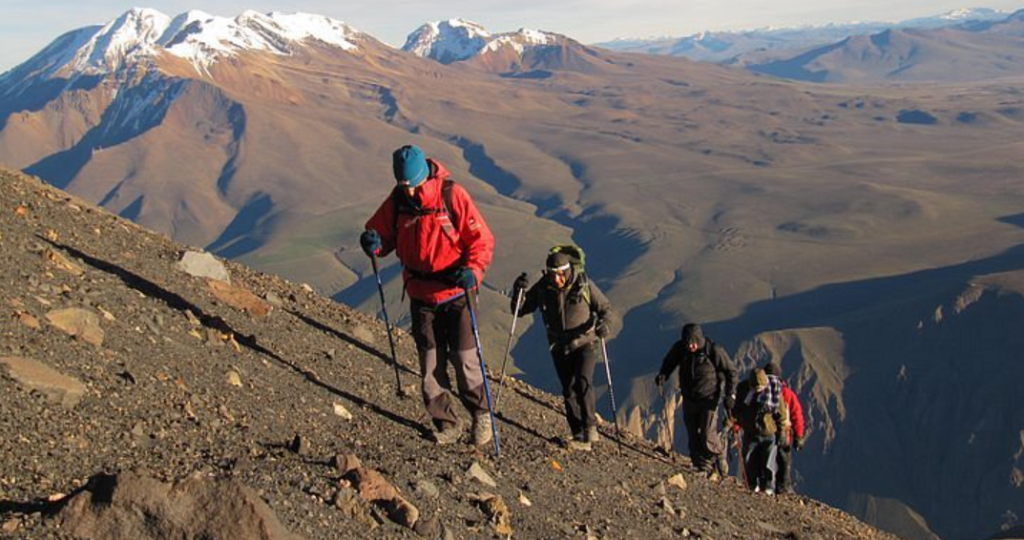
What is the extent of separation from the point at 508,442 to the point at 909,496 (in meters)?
170

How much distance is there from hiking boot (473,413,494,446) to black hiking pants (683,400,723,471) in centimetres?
414

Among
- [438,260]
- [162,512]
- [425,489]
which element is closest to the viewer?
[162,512]

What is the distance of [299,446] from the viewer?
30.3ft

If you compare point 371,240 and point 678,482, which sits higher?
point 371,240

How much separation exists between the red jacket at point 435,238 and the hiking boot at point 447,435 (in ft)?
4.92

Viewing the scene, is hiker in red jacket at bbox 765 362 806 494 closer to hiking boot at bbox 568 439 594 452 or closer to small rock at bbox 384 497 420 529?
hiking boot at bbox 568 439 594 452

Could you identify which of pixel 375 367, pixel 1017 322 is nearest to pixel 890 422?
pixel 1017 322

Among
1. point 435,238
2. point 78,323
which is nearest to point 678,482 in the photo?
point 435,238

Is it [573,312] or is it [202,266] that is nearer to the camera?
[573,312]

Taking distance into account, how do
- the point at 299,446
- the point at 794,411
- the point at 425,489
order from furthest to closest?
the point at 794,411 → the point at 299,446 → the point at 425,489

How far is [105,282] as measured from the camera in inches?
523

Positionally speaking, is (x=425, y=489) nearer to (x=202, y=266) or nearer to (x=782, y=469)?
(x=782, y=469)

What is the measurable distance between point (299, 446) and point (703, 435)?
277 inches

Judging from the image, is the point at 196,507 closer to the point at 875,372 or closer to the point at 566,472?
the point at 566,472
